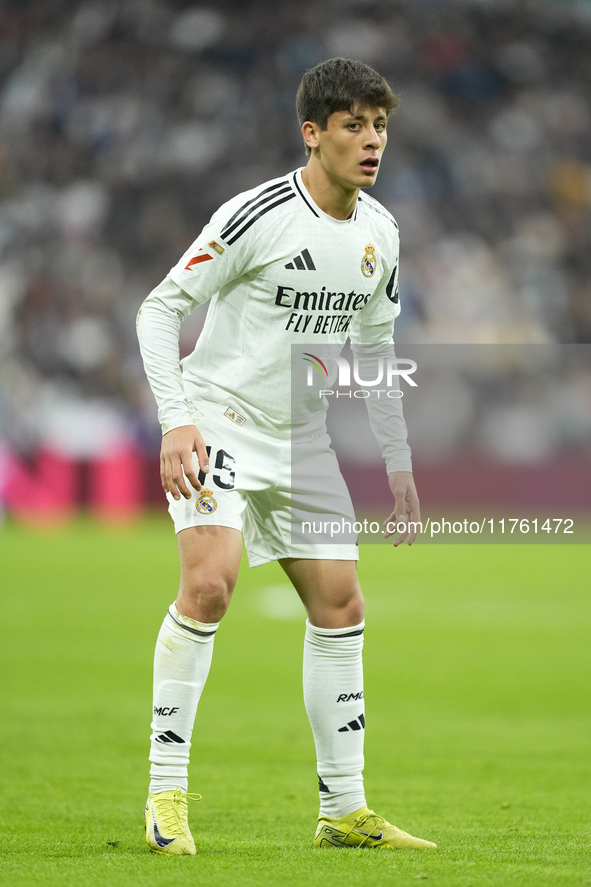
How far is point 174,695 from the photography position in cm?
354

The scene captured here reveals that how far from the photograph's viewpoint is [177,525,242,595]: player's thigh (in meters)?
3.50

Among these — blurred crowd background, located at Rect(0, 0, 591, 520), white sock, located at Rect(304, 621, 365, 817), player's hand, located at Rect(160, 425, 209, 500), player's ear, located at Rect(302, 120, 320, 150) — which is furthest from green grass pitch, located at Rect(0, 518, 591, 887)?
blurred crowd background, located at Rect(0, 0, 591, 520)

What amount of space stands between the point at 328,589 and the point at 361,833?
0.72 meters

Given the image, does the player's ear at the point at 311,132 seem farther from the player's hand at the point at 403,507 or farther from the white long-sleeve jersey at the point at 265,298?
the player's hand at the point at 403,507

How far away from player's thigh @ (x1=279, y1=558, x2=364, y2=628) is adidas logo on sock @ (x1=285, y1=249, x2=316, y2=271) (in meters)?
0.87

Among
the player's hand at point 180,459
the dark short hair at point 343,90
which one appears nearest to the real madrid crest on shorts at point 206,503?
the player's hand at point 180,459

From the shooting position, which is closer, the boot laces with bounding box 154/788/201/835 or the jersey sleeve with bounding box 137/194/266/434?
the boot laces with bounding box 154/788/201/835

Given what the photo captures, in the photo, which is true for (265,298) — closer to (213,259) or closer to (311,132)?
(213,259)

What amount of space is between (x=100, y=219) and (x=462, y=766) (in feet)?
52.0

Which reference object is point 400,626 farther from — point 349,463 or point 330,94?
point 349,463

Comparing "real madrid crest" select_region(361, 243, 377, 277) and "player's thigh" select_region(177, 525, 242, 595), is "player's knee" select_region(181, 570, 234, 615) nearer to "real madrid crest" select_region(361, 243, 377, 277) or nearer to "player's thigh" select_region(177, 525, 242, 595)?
"player's thigh" select_region(177, 525, 242, 595)

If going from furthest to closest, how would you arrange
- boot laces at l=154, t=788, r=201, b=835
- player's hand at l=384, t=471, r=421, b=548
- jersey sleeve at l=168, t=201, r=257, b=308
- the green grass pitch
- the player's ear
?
player's hand at l=384, t=471, r=421, b=548 < the player's ear < jersey sleeve at l=168, t=201, r=257, b=308 < boot laces at l=154, t=788, r=201, b=835 < the green grass pitch

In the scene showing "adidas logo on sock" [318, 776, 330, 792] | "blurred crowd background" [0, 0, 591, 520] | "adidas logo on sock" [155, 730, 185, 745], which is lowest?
"adidas logo on sock" [318, 776, 330, 792]

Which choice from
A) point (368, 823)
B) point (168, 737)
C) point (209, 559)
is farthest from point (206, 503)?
point (368, 823)
